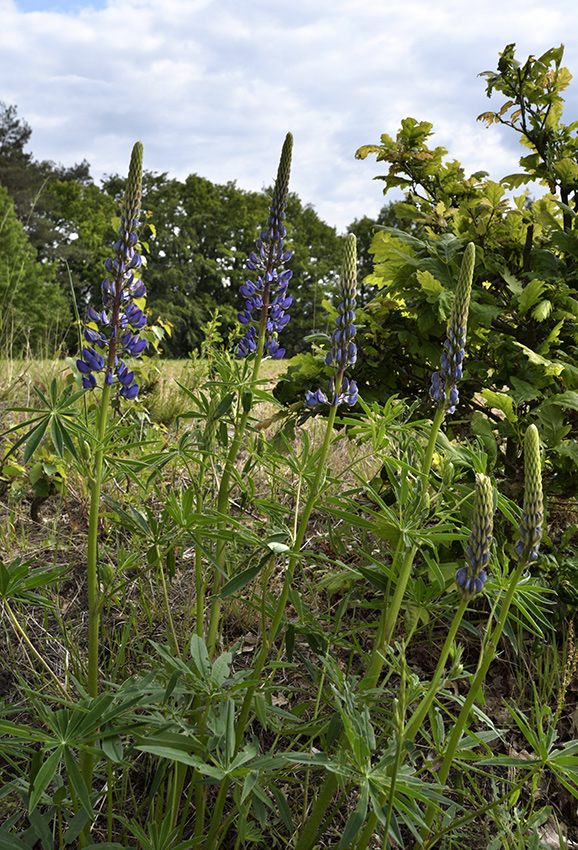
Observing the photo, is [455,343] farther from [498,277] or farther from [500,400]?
[498,277]

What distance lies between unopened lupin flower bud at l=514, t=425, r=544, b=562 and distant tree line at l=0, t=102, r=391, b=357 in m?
29.3

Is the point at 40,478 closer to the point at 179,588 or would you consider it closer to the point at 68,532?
the point at 68,532

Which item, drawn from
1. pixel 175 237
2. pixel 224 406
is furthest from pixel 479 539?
pixel 175 237

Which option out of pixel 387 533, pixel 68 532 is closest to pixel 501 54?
pixel 387 533

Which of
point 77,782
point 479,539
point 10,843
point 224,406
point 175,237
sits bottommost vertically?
point 10,843

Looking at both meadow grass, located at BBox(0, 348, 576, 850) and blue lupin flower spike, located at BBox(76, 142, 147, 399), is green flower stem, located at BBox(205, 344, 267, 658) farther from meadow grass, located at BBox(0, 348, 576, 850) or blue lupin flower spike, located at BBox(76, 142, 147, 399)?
blue lupin flower spike, located at BBox(76, 142, 147, 399)

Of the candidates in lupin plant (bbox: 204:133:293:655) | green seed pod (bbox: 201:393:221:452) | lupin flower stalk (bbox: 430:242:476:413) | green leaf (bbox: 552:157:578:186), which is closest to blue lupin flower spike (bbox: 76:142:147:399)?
green seed pod (bbox: 201:393:221:452)

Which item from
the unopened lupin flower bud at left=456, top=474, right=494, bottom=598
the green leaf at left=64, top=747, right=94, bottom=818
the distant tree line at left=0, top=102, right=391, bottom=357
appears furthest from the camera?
the distant tree line at left=0, top=102, right=391, bottom=357

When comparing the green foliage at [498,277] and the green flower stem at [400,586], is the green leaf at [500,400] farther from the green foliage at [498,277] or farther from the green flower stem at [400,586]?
the green flower stem at [400,586]

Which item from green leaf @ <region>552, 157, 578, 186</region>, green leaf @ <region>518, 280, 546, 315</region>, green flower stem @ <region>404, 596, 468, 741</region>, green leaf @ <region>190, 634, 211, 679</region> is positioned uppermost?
green leaf @ <region>552, 157, 578, 186</region>

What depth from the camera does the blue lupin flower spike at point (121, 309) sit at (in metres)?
1.60

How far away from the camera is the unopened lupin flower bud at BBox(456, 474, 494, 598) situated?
1165 millimetres

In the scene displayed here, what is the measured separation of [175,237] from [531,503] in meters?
35.7

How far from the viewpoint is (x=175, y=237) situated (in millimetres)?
34344
